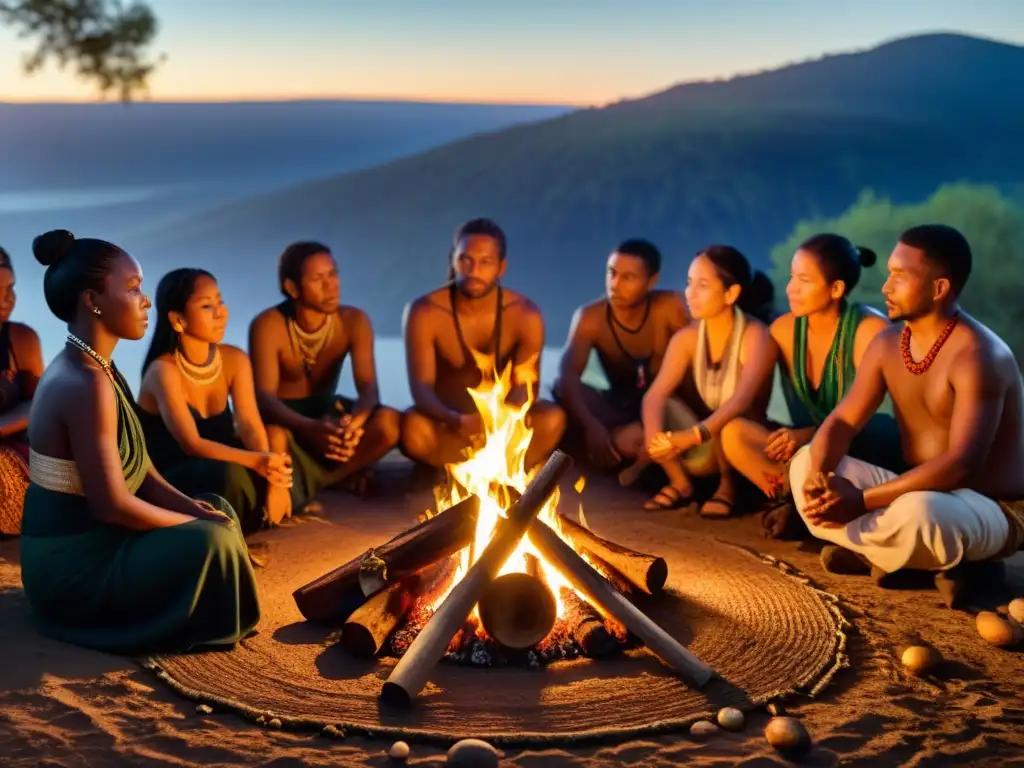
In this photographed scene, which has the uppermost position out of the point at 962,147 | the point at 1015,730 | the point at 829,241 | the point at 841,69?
the point at 841,69

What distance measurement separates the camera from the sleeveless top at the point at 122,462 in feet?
14.1

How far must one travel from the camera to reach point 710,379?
266 inches

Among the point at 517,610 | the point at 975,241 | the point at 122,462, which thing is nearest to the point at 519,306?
the point at 517,610

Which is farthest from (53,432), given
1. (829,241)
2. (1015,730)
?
(829,241)

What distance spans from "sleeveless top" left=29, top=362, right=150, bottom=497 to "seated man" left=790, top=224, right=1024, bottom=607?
122 inches

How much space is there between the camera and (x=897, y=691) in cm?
405

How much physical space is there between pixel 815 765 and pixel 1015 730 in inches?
31.7

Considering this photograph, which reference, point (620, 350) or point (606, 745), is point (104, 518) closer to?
point (606, 745)

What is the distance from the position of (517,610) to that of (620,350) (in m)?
3.43

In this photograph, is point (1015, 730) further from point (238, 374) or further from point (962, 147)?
point (962, 147)

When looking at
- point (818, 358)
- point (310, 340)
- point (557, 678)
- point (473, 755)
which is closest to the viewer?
point (473, 755)

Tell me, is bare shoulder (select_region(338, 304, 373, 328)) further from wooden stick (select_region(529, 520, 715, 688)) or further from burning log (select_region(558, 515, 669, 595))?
wooden stick (select_region(529, 520, 715, 688))

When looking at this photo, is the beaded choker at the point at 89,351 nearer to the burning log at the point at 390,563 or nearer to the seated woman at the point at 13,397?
the burning log at the point at 390,563

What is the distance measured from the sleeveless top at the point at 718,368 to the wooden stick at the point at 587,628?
94.6 inches
